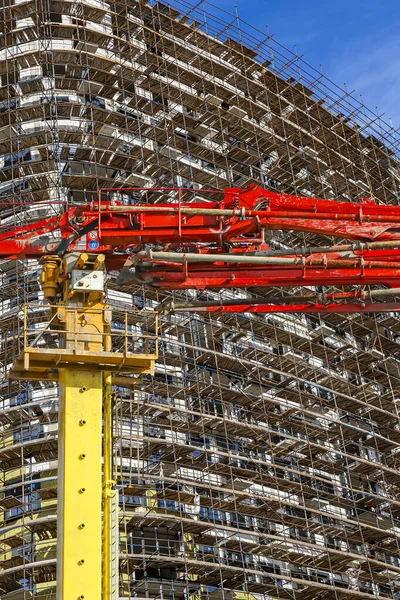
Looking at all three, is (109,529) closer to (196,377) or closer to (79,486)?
(79,486)

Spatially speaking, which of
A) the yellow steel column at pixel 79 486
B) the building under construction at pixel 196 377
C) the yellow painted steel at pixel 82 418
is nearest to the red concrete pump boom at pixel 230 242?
the yellow painted steel at pixel 82 418

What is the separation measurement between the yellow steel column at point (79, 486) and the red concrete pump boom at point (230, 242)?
3.17 metres

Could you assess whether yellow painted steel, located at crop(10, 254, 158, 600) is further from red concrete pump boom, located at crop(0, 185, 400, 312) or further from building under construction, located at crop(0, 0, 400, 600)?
building under construction, located at crop(0, 0, 400, 600)

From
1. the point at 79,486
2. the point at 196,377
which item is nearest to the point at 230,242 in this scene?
the point at 79,486

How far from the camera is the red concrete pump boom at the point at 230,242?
64.2 feet

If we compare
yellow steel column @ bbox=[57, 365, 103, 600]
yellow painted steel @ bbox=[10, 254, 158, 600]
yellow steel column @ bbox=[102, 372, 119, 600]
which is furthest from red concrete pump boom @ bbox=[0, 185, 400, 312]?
yellow steel column @ bbox=[102, 372, 119, 600]

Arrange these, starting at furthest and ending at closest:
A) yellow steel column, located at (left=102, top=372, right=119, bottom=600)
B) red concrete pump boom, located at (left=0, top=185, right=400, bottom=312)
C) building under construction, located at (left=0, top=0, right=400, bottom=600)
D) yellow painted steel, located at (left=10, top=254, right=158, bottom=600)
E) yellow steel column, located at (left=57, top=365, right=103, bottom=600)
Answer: building under construction, located at (left=0, top=0, right=400, bottom=600) → red concrete pump boom, located at (left=0, top=185, right=400, bottom=312) → yellow steel column, located at (left=102, top=372, right=119, bottom=600) → yellow painted steel, located at (left=10, top=254, right=158, bottom=600) → yellow steel column, located at (left=57, top=365, right=103, bottom=600)

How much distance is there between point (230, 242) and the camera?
A: 2067cm

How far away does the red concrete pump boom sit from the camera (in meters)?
19.6

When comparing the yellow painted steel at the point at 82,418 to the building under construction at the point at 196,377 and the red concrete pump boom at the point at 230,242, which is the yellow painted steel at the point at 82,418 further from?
the building under construction at the point at 196,377

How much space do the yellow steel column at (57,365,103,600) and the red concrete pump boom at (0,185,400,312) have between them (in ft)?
10.4

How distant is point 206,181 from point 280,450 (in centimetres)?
1029

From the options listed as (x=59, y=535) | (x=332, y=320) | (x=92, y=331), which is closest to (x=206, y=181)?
(x=332, y=320)

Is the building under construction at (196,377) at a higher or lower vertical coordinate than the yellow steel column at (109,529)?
higher
